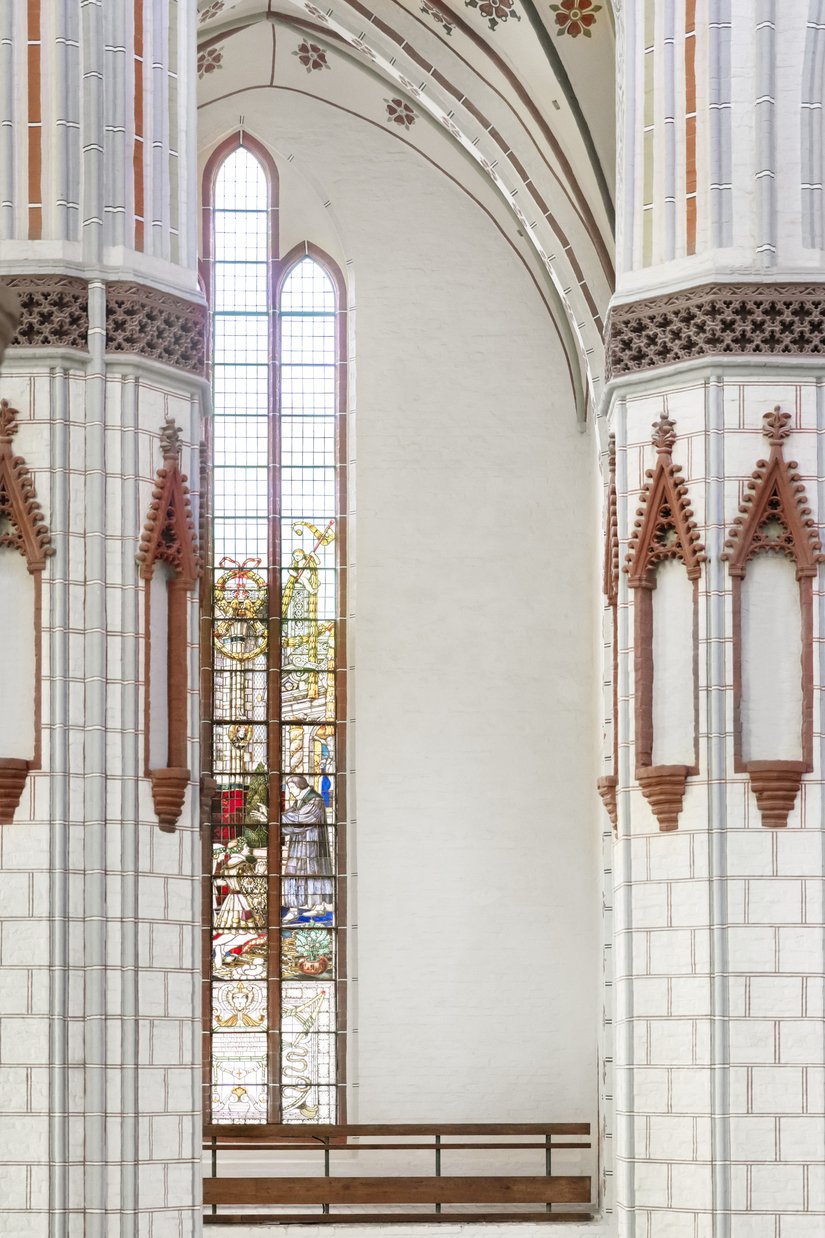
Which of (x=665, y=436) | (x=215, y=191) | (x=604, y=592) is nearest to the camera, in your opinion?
(x=665, y=436)

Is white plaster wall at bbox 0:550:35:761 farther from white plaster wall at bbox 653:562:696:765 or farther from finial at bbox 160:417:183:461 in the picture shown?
white plaster wall at bbox 653:562:696:765

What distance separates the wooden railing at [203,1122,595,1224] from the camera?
17.0 meters

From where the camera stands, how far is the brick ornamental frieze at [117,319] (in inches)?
465

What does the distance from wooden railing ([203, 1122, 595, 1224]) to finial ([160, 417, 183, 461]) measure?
6990 mm

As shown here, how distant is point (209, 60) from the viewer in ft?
62.1

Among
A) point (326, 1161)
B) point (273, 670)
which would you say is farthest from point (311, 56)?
point (326, 1161)

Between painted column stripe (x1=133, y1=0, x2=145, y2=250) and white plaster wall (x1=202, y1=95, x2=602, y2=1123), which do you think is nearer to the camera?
painted column stripe (x1=133, y1=0, x2=145, y2=250)

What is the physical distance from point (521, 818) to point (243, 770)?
7.76 feet

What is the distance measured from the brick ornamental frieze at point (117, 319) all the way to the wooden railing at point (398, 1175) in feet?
24.2

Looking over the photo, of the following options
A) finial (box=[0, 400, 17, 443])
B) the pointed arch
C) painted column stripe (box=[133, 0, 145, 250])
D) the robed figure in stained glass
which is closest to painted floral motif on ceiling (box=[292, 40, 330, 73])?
the pointed arch

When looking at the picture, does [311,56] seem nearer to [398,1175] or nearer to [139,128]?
[139,128]

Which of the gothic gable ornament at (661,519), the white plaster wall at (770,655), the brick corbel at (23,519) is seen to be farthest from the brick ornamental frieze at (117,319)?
the white plaster wall at (770,655)

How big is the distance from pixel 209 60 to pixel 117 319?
300 inches

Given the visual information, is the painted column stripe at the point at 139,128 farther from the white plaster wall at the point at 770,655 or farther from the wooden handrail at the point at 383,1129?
the wooden handrail at the point at 383,1129
